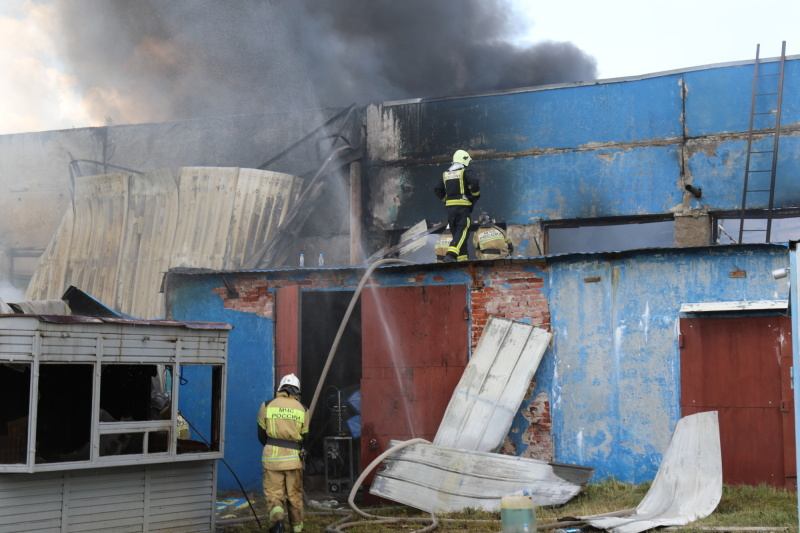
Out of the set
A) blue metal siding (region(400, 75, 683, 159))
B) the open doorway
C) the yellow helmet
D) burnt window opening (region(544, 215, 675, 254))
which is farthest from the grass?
burnt window opening (region(544, 215, 675, 254))

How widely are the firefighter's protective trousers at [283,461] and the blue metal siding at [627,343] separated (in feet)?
11.0

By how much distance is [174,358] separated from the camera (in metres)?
9.02

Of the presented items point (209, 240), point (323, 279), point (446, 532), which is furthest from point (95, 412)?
point (209, 240)

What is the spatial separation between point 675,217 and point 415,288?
20.1ft

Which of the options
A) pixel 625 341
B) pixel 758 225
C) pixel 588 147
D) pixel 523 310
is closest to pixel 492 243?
pixel 523 310

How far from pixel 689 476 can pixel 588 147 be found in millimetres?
7785

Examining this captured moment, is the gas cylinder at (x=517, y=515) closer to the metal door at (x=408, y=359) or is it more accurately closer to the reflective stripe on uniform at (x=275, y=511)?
the reflective stripe on uniform at (x=275, y=511)

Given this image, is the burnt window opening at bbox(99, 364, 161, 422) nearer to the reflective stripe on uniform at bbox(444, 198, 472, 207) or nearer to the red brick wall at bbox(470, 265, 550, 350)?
the red brick wall at bbox(470, 265, 550, 350)

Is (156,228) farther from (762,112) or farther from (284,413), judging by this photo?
(762,112)

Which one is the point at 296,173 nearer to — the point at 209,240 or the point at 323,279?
the point at 209,240

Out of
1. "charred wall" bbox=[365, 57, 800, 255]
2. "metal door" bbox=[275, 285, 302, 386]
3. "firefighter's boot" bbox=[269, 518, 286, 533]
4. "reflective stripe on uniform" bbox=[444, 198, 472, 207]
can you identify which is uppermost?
"charred wall" bbox=[365, 57, 800, 255]

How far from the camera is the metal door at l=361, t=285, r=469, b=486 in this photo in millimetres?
11422

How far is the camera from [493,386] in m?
10.9

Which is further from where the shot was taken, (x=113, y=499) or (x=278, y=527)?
(x=278, y=527)
